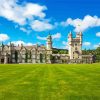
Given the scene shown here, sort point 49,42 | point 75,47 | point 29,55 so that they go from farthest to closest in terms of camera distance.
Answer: point 49,42, point 75,47, point 29,55

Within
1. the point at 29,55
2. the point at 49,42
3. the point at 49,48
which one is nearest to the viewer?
the point at 29,55

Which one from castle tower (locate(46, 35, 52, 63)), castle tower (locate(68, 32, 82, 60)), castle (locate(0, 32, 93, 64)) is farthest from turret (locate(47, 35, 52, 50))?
castle tower (locate(68, 32, 82, 60))

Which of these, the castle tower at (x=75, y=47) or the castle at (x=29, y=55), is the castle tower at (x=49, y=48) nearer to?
the castle at (x=29, y=55)

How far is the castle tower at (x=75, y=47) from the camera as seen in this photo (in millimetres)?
169062

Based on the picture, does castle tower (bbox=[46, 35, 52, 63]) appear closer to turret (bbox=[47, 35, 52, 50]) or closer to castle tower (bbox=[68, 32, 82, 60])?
turret (bbox=[47, 35, 52, 50])

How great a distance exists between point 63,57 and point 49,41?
587 inches

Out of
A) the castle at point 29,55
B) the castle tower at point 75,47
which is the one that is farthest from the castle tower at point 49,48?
the castle tower at point 75,47

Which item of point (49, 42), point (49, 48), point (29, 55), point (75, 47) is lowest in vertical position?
point (29, 55)

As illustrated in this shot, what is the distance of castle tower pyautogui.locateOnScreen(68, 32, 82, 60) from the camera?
16906 cm

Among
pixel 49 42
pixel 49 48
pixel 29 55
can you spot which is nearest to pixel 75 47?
pixel 49 48

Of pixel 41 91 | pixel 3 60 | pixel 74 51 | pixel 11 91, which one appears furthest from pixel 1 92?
pixel 74 51

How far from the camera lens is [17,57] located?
16075cm

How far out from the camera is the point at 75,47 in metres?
173

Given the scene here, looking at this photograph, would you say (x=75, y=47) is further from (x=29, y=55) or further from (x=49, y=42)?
(x=29, y=55)
